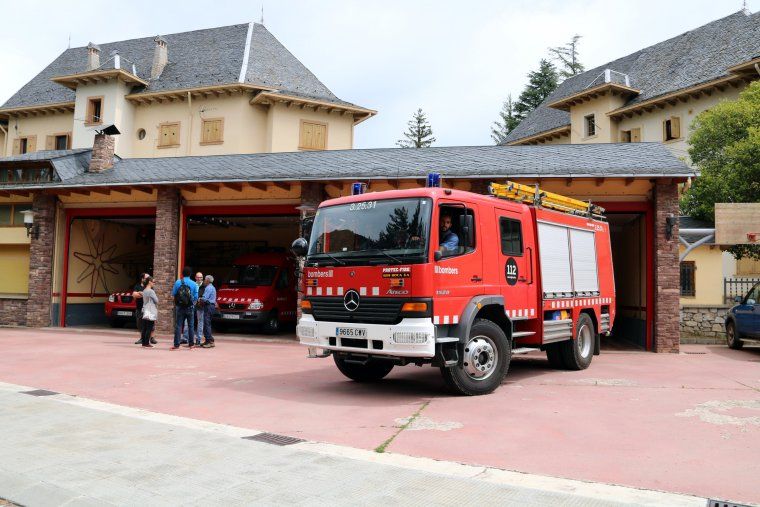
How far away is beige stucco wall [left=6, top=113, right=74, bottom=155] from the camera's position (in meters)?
34.0

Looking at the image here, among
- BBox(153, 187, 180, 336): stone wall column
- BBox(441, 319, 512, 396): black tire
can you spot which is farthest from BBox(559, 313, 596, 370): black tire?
BBox(153, 187, 180, 336): stone wall column

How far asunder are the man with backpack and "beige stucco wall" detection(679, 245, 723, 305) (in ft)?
59.2

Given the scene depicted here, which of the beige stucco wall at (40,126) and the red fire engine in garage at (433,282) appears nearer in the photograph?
the red fire engine in garage at (433,282)

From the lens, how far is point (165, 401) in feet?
25.8

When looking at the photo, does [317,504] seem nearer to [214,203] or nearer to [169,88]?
[214,203]

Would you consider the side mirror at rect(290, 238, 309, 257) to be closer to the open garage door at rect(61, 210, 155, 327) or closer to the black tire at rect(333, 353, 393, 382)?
the black tire at rect(333, 353, 393, 382)

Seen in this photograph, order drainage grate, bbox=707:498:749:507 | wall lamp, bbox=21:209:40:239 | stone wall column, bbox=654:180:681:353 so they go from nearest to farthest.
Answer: drainage grate, bbox=707:498:749:507
stone wall column, bbox=654:180:681:353
wall lamp, bbox=21:209:40:239

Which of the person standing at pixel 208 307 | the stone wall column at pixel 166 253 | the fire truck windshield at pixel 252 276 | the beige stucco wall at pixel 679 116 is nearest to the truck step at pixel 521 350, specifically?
the person standing at pixel 208 307

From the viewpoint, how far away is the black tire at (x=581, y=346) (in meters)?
10.7

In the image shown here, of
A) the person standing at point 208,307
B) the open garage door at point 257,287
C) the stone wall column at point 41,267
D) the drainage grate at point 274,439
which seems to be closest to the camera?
the drainage grate at point 274,439

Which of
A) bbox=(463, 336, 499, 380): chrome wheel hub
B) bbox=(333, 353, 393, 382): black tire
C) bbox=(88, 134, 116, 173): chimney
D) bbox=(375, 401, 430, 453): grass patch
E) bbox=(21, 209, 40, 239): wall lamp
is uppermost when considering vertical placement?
bbox=(88, 134, 116, 173): chimney

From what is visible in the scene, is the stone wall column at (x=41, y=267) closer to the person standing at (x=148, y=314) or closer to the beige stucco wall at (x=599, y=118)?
the person standing at (x=148, y=314)

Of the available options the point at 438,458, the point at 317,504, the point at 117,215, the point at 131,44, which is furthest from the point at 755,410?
the point at 131,44

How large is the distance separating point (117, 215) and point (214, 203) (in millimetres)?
3500
